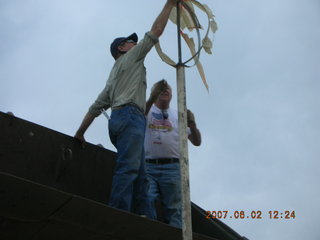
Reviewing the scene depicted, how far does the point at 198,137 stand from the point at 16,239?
8.92 ft

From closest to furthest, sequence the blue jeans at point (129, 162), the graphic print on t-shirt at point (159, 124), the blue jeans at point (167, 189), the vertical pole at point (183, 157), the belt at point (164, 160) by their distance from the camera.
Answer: the vertical pole at point (183, 157)
the blue jeans at point (129, 162)
the blue jeans at point (167, 189)
the belt at point (164, 160)
the graphic print on t-shirt at point (159, 124)

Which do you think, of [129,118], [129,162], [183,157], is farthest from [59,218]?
[129,118]

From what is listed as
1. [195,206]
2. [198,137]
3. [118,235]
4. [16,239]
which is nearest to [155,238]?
[118,235]

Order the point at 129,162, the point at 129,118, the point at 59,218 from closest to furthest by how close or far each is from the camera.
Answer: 1. the point at 59,218
2. the point at 129,162
3. the point at 129,118

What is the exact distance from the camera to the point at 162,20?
14.3 ft

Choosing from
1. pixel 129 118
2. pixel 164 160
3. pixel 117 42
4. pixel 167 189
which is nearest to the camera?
pixel 129 118

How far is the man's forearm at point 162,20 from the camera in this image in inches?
168

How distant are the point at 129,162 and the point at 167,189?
1111 mm

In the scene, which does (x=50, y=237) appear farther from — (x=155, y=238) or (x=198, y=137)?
(x=198, y=137)

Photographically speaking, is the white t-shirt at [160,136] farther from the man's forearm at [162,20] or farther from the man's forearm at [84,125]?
the man's forearm at [162,20]

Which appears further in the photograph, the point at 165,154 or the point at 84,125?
the point at 165,154

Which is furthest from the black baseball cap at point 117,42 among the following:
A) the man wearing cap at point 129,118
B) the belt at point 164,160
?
the belt at point 164,160

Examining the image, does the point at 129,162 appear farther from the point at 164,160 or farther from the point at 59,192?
the point at 164,160

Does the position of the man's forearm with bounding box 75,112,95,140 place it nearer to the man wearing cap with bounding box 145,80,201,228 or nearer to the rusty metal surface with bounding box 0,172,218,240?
the man wearing cap with bounding box 145,80,201,228
